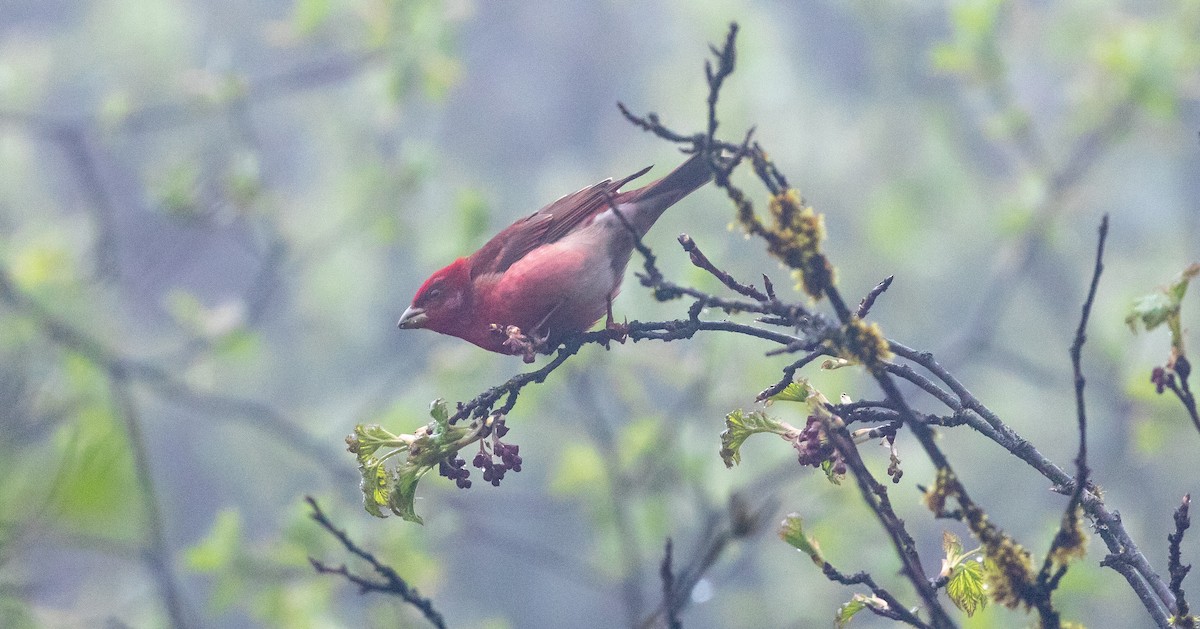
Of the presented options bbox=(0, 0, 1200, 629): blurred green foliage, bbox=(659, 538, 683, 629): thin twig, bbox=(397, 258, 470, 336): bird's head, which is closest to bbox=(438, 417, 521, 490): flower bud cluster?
bbox=(659, 538, 683, 629): thin twig

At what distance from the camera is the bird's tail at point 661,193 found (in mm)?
2311

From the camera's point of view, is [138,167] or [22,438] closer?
[22,438]

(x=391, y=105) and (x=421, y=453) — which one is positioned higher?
(x=391, y=105)

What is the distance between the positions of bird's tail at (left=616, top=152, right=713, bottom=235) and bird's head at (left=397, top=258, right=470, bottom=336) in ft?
1.78

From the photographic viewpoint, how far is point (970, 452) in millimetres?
10750

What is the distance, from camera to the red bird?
2.40m

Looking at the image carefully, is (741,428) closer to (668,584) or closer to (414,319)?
(668,584)

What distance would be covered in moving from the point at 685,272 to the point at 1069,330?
5744mm

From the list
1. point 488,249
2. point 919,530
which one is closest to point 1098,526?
point 488,249

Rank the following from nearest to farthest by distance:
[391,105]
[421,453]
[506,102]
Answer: [421,453]
[391,105]
[506,102]

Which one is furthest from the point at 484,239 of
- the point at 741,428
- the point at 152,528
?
the point at 741,428

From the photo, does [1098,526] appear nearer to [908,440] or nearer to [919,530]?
[908,440]

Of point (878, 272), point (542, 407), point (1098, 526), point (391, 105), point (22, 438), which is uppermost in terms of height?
point (878, 272)

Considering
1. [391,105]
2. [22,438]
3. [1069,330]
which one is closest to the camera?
[22,438]
